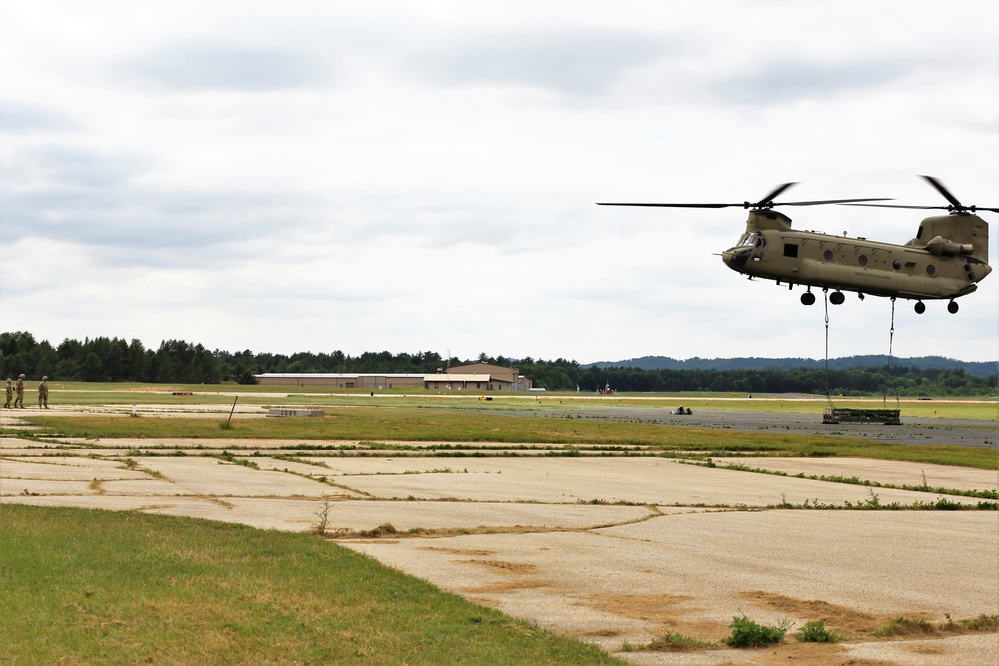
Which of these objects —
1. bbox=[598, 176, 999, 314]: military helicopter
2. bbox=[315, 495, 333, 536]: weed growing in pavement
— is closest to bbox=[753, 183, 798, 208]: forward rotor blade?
bbox=[598, 176, 999, 314]: military helicopter

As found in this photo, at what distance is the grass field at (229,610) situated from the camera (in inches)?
A: 392

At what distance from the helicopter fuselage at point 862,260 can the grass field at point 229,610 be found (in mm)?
31895

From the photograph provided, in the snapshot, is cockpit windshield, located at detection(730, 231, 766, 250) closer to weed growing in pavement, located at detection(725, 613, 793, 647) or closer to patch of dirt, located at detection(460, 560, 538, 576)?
patch of dirt, located at detection(460, 560, 538, 576)

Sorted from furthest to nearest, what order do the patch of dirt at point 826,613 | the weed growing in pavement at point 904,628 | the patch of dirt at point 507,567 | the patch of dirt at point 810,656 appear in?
the patch of dirt at point 507,567, the patch of dirt at point 826,613, the weed growing in pavement at point 904,628, the patch of dirt at point 810,656

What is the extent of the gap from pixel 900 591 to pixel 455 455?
23.9 meters

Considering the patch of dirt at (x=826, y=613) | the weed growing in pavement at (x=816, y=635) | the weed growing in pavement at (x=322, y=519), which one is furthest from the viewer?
the weed growing in pavement at (x=322, y=519)

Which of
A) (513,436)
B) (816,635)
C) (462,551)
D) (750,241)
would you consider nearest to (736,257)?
(750,241)

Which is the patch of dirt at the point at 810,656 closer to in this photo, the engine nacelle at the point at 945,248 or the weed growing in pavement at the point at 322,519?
the weed growing in pavement at the point at 322,519

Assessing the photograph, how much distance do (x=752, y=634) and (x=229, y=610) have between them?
549cm

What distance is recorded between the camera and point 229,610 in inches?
450

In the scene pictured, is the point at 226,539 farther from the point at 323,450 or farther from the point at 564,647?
the point at 323,450

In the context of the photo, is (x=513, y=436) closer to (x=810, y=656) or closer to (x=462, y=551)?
(x=462, y=551)

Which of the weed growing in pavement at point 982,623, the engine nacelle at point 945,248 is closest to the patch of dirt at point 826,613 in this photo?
the weed growing in pavement at point 982,623

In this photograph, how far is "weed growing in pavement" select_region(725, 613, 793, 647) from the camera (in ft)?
37.2
